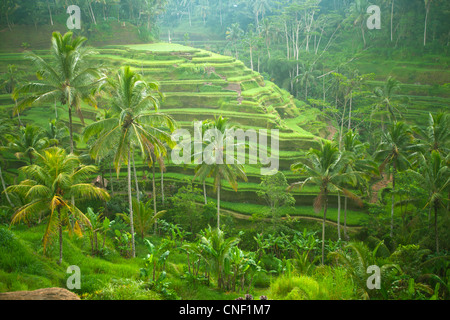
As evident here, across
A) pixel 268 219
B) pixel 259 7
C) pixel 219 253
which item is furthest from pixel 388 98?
pixel 259 7

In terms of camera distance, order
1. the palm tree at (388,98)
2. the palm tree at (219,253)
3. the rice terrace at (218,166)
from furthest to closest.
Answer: the palm tree at (388,98) < the palm tree at (219,253) < the rice terrace at (218,166)

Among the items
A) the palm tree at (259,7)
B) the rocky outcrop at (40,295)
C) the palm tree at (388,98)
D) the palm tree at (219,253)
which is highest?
the palm tree at (259,7)

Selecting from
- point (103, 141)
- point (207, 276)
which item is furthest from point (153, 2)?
point (207, 276)

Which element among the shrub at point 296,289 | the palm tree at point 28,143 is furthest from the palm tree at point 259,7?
the shrub at point 296,289

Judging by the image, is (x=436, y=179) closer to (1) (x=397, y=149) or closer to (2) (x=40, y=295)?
(1) (x=397, y=149)

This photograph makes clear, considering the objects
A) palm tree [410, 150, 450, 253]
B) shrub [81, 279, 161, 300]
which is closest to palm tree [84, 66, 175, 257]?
shrub [81, 279, 161, 300]

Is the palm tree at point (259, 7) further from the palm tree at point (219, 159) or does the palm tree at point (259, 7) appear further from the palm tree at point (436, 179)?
the palm tree at point (436, 179)
